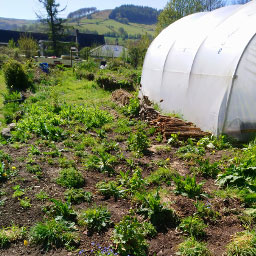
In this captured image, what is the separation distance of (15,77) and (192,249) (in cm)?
1217

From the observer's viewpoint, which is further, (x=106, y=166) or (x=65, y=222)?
(x=106, y=166)

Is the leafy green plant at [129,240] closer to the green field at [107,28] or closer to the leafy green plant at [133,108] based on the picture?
the leafy green plant at [133,108]

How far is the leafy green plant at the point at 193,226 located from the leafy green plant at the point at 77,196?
4.80ft

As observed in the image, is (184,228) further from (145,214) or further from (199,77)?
(199,77)

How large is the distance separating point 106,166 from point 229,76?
356cm

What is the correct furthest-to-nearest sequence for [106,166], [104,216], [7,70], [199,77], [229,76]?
[7,70] < [199,77] < [229,76] < [106,166] < [104,216]

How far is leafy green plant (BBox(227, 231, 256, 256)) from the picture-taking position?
279cm

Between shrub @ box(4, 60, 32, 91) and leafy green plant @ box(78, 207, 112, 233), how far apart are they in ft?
34.4

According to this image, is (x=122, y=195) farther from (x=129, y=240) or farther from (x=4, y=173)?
(x=4, y=173)

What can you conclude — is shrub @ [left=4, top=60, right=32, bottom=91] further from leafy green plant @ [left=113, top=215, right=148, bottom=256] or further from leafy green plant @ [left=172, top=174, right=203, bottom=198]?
leafy green plant @ [left=113, top=215, right=148, bottom=256]

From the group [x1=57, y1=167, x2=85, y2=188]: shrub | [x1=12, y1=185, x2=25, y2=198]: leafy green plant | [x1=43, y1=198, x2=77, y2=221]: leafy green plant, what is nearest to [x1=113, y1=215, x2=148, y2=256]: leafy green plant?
[x1=43, y1=198, x2=77, y2=221]: leafy green plant

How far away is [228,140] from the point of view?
620cm

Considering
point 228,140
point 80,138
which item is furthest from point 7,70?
point 228,140

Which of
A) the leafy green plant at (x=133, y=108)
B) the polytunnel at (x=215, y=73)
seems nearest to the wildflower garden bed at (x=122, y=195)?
the polytunnel at (x=215, y=73)
